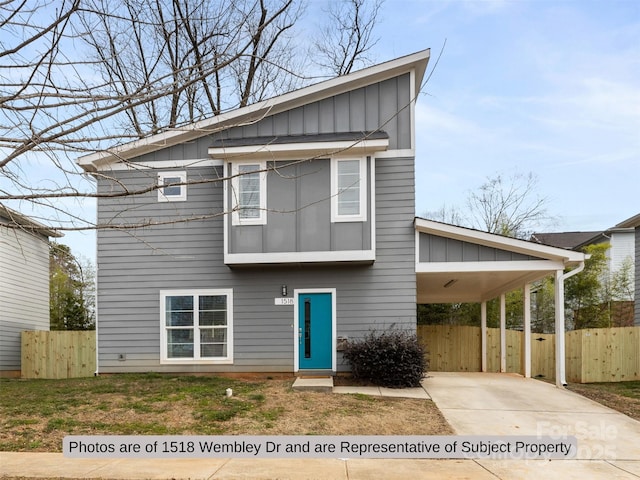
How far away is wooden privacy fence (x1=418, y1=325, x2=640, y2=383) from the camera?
45.4ft

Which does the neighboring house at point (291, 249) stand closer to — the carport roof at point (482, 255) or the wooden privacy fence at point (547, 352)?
the carport roof at point (482, 255)

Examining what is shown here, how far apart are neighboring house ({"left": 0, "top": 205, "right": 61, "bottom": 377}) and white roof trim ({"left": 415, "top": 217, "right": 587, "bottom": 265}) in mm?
10424

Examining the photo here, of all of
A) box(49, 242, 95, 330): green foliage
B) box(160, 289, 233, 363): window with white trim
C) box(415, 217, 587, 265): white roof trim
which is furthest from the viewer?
box(49, 242, 95, 330): green foliage

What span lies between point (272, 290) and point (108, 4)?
7.88 m

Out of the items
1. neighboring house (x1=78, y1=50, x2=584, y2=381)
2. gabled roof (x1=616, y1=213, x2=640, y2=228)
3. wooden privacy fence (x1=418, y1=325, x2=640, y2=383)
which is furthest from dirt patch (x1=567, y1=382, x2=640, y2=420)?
gabled roof (x1=616, y1=213, x2=640, y2=228)

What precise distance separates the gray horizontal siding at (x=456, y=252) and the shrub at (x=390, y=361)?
1845 millimetres

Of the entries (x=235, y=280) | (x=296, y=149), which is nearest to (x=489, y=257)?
(x=296, y=149)

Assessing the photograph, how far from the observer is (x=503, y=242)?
1049 centimetres

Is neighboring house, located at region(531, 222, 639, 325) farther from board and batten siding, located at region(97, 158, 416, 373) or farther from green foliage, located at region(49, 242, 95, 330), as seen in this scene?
green foliage, located at region(49, 242, 95, 330)

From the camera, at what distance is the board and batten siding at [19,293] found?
14492 millimetres

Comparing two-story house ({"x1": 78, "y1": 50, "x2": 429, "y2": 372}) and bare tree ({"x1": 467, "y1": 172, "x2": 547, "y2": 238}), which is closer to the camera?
two-story house ({"x1": 78, "y1": 50, "x2": 429, "y2": 372})

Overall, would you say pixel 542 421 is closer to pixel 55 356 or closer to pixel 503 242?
pixel 503 242

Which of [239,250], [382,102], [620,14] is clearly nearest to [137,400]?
[239,250]

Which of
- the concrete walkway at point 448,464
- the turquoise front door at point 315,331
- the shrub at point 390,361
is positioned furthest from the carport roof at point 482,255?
the concrete walkway at point 448,464
